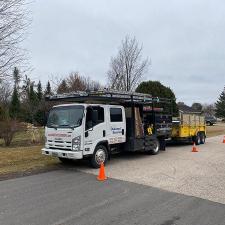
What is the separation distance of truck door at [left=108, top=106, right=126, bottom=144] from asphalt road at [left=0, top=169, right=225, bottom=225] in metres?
3.54

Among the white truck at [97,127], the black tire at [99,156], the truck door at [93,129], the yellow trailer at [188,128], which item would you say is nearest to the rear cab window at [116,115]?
the white truck at [97,127]

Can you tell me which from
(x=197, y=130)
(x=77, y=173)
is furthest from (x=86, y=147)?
(x=197, y=130)

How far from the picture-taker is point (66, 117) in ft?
40.1

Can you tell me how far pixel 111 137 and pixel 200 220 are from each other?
23.2 feet

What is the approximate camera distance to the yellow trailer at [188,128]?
803 inches

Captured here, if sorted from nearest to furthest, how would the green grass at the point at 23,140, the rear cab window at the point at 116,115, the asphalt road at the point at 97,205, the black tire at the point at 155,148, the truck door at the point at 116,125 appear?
1. the asphalt road at the point at 97,205
2. the truck door at the point at 116,125
3. the rear cab window at the point at 116,115
4. the black tire at the point at 155,148
5. the green grass at the point at 23,140

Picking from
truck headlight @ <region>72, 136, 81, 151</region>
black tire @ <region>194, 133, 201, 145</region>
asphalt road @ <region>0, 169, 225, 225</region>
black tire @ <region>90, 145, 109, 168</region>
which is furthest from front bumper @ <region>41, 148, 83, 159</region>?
black tire @ <region>194, 133, 201, 145</region>

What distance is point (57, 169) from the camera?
12.0 meters

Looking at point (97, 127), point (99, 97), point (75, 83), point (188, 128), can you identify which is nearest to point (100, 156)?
point (97, 127)

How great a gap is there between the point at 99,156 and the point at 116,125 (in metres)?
1.69

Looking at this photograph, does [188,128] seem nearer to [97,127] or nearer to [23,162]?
[97,127]

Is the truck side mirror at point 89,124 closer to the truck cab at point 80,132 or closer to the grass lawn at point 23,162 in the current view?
the truck cab at point 80,132

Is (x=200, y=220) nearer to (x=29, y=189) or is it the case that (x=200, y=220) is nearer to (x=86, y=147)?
(x=29, y=189)

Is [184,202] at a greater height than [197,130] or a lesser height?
lesser
